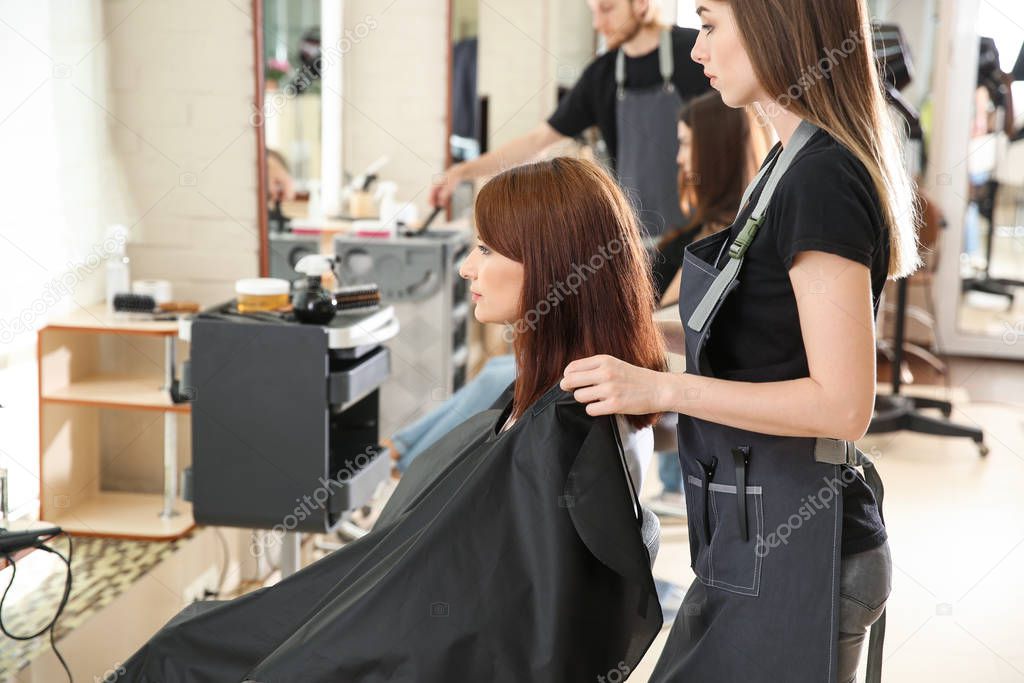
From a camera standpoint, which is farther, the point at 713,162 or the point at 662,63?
the point at 662,63

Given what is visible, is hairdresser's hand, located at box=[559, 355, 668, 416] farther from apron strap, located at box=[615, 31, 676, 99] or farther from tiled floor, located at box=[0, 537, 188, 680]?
apron strap, located at box=[615, 31, 676, 99]

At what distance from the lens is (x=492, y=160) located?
3410 mm

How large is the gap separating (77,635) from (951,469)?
3.47 meters

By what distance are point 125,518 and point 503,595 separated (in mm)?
1673

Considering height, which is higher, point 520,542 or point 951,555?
point 520,542

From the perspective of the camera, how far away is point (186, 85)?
2.94 meters

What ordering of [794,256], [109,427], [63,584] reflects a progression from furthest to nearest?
[109,427], [63,584], [794,256]

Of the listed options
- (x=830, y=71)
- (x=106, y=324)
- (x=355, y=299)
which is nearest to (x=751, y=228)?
(x=830, y=71)

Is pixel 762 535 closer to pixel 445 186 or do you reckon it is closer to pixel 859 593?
pixel 859 593

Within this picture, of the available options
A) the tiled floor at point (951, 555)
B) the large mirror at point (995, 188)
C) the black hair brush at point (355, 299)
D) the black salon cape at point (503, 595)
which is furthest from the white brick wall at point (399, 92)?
the large mirror at point (995, 188)

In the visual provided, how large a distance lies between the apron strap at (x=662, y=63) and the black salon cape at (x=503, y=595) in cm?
219

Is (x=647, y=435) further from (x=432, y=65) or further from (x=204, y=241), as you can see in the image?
(x=432, y=65)

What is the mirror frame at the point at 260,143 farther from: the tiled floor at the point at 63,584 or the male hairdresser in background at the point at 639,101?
the tiled floor at the point at 63,584

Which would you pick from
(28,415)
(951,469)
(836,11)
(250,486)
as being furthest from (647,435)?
(951,469)
